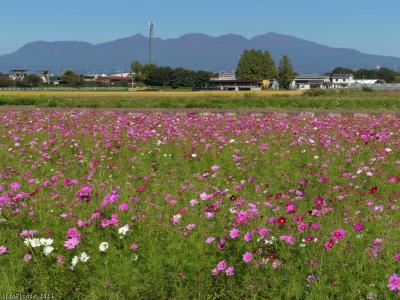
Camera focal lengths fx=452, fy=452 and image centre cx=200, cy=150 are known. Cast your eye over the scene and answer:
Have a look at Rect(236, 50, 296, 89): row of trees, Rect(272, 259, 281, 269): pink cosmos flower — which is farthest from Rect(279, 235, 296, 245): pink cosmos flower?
Rect(236, 50, 296, 89): row of trees

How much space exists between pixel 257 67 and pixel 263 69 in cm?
205

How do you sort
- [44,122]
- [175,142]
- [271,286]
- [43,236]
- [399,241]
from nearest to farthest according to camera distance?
[271,286] → [399,241] → [43,236] → [175,142] → [44,122]

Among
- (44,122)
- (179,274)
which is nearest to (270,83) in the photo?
(44,122)

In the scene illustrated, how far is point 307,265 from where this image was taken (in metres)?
3.99

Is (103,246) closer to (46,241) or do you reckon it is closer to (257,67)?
(46,241)

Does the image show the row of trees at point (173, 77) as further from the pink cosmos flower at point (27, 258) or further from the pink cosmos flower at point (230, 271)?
the pink cosmos flower at point (230, 271)

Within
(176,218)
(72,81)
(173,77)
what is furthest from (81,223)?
(72,81)

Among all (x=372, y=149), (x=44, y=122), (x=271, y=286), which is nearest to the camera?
(x=271, y=286)

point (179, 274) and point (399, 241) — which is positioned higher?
point (399, 241)

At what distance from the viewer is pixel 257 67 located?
475 feet

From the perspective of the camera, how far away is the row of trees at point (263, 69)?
471 ft

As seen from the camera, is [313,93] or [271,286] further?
[313,93]

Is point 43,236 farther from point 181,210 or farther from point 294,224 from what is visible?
point 294,224

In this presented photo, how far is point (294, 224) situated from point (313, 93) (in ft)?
188
